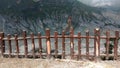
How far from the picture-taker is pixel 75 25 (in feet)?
103

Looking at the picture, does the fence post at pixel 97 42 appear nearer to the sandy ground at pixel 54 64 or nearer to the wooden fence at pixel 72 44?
the wooden fence at pixel 72 44

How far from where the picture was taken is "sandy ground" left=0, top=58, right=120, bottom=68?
10945 mm

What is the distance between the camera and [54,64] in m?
11.2

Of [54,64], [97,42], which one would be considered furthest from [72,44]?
[54,64]

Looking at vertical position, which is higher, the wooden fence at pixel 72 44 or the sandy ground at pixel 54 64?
the wooden fence at pixel 72 44

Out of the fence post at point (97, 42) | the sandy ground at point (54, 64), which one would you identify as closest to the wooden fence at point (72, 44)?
the fence post at point (97, 42)

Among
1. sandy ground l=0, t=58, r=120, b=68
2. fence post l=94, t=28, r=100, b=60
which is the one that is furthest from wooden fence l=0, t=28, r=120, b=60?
sandy ground l=0, t=58, r=120, b=68

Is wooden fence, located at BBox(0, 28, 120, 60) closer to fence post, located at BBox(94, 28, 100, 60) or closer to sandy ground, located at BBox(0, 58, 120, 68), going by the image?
fence post, located at BBox(94, 28, 100, 60)

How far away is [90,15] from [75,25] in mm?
3647

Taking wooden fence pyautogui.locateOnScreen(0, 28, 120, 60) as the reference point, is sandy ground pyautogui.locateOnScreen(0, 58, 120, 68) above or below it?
below

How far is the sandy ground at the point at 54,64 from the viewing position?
10945mm

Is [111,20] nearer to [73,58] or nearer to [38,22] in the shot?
[38,22]

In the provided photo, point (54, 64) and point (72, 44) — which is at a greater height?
point (72, 44)

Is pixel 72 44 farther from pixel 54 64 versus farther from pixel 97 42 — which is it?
pixel 54 64
